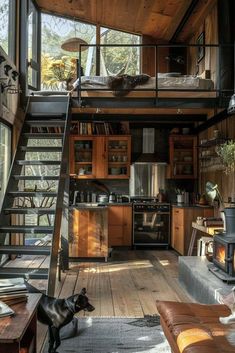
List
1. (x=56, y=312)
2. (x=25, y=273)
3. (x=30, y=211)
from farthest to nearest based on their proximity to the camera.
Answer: (x=30, y=211) < (x=25, y=273) < (x=56, y=312)

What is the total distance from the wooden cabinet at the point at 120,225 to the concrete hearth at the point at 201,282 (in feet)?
9.89

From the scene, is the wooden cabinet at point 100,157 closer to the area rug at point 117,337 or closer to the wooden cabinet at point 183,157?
the wooden cabinet at point 183,157

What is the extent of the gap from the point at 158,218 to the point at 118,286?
3.20 m

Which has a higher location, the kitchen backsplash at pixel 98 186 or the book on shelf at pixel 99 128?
the book on shelf at pixel 99 128

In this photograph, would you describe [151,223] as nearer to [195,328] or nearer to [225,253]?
[225,253]

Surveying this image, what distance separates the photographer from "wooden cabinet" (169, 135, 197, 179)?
8531mm

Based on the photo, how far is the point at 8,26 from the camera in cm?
639

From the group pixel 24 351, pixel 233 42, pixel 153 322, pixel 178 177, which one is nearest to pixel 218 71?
pixel 233 42

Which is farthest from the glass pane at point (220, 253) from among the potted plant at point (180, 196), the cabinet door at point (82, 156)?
the cabinet door at point (82, 156)

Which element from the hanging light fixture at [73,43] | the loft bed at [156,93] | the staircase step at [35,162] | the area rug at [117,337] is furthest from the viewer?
the hanging light fixture at [73,43]

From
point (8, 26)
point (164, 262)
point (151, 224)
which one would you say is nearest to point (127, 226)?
point (151, 224)

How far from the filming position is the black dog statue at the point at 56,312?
3.00 m

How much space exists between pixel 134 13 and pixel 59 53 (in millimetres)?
1796

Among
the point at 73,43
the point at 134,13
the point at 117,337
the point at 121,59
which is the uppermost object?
the point at 134,13
